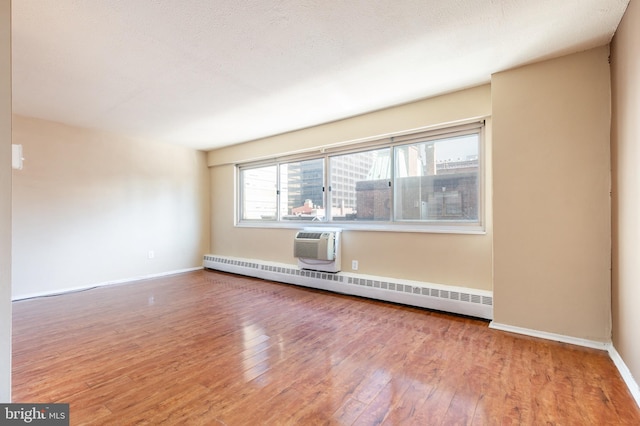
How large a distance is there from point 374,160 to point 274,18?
7.33ft

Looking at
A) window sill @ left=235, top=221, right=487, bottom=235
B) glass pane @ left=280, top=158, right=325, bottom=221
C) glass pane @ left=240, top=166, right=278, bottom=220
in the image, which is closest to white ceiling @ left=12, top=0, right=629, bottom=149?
glass pane @ left=280, top=158, right=325, bottom=221

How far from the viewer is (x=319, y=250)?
3.74 metres

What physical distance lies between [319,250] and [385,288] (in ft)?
3.15

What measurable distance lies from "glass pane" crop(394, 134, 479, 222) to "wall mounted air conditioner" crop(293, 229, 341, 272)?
2.92ft

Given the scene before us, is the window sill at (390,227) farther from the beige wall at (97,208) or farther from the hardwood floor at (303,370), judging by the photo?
the beige wall at (97,208)

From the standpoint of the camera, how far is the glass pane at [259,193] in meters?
4.94

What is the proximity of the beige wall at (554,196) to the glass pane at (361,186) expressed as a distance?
1327 mm

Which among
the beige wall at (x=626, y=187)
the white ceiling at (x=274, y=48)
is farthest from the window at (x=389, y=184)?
the beige wall at (x=626, y=187)

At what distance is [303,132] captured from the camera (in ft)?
13.7

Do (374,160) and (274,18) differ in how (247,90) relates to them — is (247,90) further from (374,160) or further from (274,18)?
(374,160)

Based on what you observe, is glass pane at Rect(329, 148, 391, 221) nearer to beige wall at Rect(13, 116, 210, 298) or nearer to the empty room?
the empty room

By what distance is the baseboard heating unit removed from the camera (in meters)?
2.75

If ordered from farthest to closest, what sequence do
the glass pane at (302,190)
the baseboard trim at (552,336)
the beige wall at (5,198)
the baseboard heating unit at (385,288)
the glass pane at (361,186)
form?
1. the glass pane at (302,190)
2. the glass pane at (361,186)
3. the baseboard heating unit at (385,288)
4. the baseboard trim at (552,336)
5. the beige wall at (5,198)

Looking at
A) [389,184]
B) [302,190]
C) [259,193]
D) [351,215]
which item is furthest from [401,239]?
[259,193]
